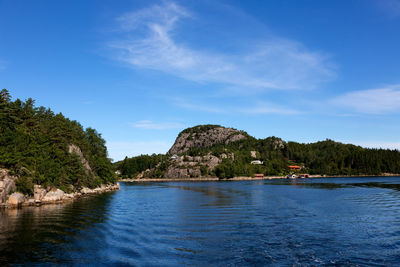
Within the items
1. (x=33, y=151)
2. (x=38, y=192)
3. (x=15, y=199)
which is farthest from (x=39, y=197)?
(x=33, y=151)

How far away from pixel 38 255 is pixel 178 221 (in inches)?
793

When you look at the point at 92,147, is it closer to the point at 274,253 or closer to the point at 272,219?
the point at 272,219

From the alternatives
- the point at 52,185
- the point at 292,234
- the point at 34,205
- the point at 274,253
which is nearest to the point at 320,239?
the point at 292,234

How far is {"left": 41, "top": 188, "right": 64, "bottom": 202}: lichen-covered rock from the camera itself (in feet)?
202

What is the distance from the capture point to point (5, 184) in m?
50.9

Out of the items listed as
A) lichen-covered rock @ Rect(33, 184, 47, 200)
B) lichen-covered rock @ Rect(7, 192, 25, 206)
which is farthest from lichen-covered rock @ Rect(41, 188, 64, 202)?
lichen-covered rock @ Rect(7, 192, 25, 206)

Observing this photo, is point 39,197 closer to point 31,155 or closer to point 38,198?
point 38,198

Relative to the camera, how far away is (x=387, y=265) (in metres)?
21.1

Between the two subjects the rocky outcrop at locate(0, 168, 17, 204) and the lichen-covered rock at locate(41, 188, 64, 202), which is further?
the lichen-covered rock at locate(41, 188, 64, 202)

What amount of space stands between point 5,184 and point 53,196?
13.8 m

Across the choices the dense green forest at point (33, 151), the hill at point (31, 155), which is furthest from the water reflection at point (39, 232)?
the dense green forest at point (33, 151)

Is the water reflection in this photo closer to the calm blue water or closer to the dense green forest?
the calm blue water

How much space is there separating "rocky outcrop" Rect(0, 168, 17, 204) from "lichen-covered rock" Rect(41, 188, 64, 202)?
900cm

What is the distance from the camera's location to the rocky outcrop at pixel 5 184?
1973 inches
